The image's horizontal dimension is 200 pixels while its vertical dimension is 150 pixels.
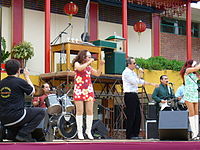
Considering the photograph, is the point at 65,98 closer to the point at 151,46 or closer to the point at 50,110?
the point at 50,110

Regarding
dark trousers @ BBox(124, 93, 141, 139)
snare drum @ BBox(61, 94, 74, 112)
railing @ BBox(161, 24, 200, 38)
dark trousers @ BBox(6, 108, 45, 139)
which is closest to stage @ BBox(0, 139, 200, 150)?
dark trousers @ BBox(6, 108, 45, 139)

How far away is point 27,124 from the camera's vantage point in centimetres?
675

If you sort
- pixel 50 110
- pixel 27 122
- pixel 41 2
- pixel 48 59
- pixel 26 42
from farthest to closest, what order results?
pixel 41 2, pixel 26 42, pixel 48 59, pixel 50 110, pixel 27 122

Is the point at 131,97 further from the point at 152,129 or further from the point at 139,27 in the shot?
the point at 139,27

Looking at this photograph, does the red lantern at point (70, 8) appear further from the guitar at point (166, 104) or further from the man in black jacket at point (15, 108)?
the man in black jacket at point (15, 108)

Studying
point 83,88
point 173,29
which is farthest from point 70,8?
point 83,88

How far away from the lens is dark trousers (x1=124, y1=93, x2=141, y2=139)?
29.1ft

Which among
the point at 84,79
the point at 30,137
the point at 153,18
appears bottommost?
the point at 30,137

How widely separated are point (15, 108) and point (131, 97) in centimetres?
280

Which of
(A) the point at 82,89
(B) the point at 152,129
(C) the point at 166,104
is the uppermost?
(A) the point at 82,89

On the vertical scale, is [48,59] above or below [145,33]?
below

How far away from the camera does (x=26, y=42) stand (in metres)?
14.3

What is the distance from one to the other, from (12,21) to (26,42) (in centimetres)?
86

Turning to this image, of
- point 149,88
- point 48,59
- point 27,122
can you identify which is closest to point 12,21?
point 48,59
